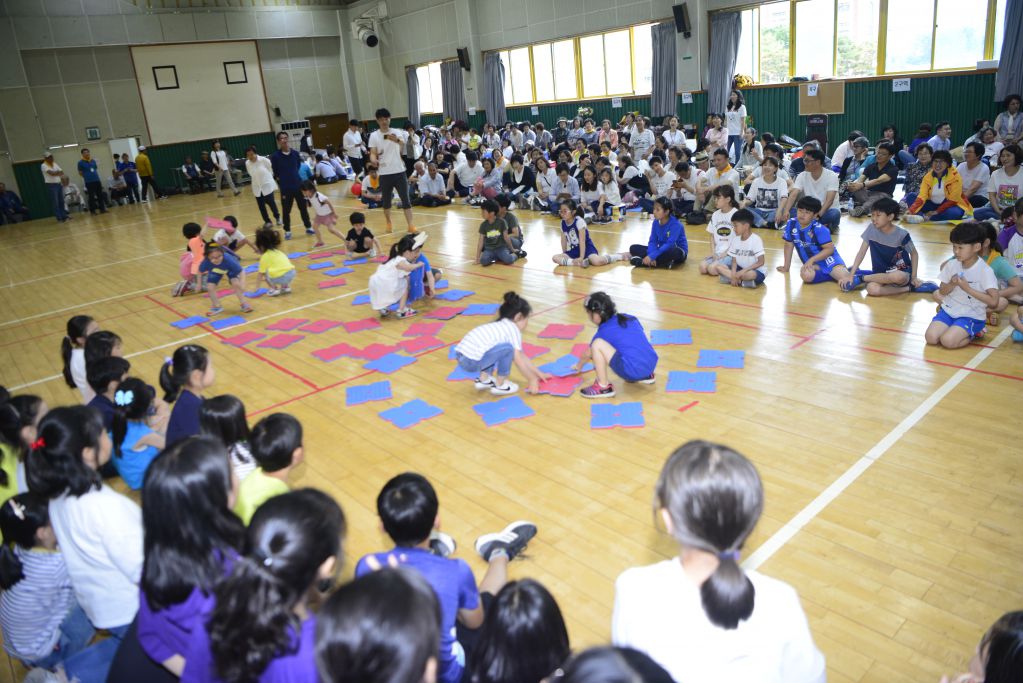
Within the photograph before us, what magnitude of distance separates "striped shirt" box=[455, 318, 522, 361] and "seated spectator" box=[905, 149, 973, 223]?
21.8ft

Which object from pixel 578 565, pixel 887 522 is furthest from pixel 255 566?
pixel 887 522

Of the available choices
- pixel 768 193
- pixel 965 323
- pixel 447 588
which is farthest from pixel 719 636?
pixel 768 193

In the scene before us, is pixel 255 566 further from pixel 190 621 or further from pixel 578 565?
pixel 578 565

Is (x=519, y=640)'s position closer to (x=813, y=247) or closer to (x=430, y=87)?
(x=813, y=247)

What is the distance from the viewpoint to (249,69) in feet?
72.6

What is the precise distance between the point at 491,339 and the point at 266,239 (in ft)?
14.0

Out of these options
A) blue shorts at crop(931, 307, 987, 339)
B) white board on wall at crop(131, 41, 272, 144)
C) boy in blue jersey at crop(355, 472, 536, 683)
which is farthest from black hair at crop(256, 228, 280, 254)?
white board on wall at crop(131, 41, 272, 144)

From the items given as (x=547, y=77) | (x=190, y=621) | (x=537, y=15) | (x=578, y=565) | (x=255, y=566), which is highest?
(x=537, y=15)

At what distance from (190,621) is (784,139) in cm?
1422

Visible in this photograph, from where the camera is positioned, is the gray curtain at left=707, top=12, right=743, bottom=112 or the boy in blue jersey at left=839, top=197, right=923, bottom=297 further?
the gray curtain at left=707, top=12, right=743, bottom=112

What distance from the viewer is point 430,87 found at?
2309 centimetres

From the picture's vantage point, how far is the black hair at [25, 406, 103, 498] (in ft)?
7.95

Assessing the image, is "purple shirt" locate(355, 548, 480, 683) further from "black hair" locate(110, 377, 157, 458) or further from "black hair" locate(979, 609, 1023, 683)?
"black hair" locate(110, 377, 157, 458)

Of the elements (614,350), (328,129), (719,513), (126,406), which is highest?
(328,129)
